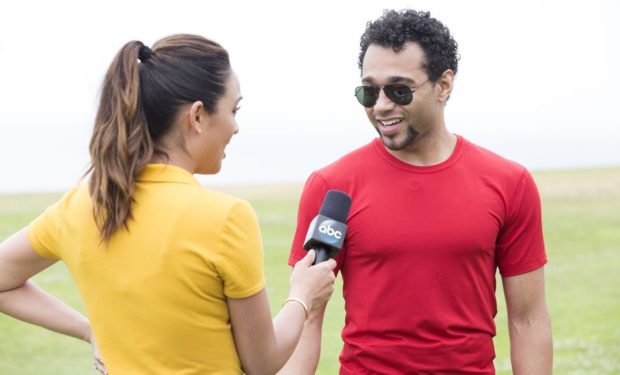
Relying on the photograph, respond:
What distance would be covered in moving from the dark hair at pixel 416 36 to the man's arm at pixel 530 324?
95 cm

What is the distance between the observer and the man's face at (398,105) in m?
3.92

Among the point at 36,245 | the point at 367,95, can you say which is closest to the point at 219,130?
the point at 36,245

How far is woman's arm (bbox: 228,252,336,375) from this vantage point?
114 inches

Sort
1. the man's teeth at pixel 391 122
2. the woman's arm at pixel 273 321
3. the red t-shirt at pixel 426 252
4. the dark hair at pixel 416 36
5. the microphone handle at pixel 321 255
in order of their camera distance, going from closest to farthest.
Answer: the woman's arm at pixel 273 321 → the microphone handle at pixel 321 255 → the red t-shirt at pixel 426 252 → the man's teeth at pixel 391 122 → the dark hair at pixel 416 36

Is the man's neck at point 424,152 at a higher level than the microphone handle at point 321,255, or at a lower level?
higher

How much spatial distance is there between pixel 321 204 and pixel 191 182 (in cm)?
101

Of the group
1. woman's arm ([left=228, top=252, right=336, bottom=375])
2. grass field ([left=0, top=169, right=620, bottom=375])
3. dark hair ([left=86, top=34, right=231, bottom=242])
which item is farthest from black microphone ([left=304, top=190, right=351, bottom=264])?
grass field ([left=0, top=169, right=620, bottom=375])

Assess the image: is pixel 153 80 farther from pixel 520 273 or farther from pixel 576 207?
pixel 576 207

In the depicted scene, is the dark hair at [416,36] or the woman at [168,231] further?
the dark hair at [416,36]

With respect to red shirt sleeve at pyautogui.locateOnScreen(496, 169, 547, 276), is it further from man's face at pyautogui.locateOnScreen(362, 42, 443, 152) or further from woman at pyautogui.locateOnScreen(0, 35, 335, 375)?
A: woman at pyautogui.locateOnScreen(0, 35, 335, 375)

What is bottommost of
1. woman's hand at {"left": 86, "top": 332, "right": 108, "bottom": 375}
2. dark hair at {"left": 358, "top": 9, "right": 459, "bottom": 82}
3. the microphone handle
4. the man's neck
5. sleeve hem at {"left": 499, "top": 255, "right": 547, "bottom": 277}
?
woman's hand at {"left": 86, "top": 332, "right": 108, "bottom": 375}

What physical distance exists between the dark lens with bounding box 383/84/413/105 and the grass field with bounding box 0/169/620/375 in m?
6.75

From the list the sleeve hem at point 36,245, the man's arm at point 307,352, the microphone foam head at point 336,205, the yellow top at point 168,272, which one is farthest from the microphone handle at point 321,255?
the sleeve hem at point 36,245

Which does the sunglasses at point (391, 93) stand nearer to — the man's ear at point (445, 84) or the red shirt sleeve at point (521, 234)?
the man's ear at point (445, 84)
